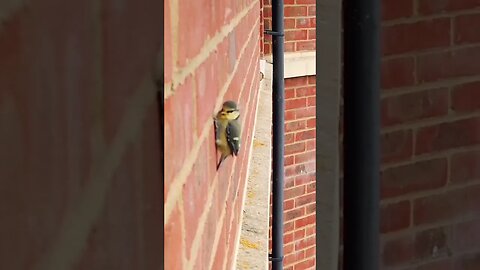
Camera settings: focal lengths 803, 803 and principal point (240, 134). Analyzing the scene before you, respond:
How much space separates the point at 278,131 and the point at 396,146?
107 inches

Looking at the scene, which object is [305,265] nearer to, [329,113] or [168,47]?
[329,113]

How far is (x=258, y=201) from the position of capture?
10.9 ft

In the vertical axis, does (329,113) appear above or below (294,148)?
above

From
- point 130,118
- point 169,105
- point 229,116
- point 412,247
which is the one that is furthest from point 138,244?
point 412,247

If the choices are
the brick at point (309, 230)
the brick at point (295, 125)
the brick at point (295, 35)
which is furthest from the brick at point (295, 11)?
the brick at point (309, 230)

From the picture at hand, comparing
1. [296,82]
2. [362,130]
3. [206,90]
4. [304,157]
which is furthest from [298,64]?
[206,90]

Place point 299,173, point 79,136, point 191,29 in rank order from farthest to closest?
point 299,173 → point 191,29 → point 79,136

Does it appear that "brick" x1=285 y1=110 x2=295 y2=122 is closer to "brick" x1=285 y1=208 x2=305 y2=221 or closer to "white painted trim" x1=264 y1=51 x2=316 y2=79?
"white painted trim" x1=264 y1=51 x2=316 y2=79

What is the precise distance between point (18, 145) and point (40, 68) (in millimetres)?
52

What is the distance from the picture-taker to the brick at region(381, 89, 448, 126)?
232 centimetres

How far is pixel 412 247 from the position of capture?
95.0 inches

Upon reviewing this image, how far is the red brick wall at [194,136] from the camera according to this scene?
37.9 inches

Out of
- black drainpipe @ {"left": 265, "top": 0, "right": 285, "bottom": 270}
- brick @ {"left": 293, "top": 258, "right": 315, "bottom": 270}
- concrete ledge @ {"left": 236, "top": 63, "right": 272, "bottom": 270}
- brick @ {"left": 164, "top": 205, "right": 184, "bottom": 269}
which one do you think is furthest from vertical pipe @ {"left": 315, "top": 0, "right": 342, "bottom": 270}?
brick @ {"left": 293, "top": 258, "right": 315, "bottom": 270}

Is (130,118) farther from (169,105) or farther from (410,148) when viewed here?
(410,148)
